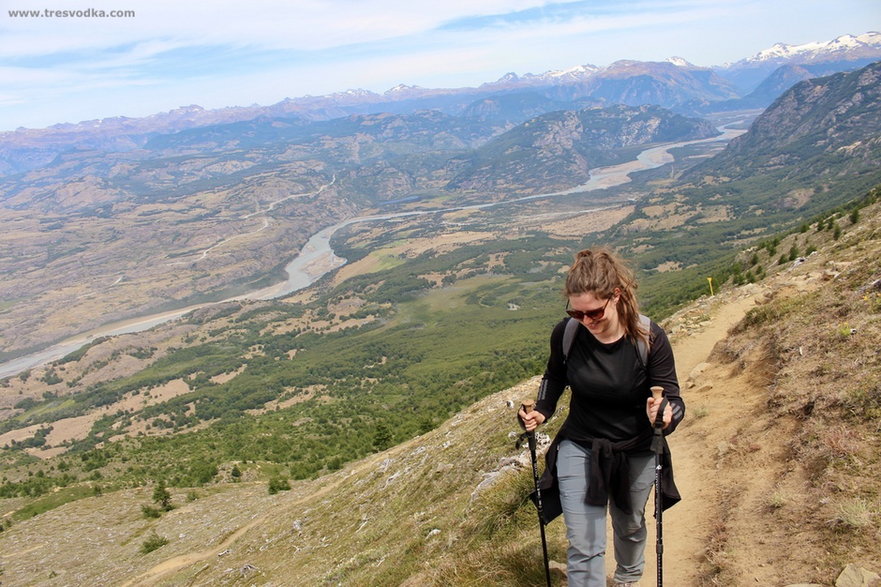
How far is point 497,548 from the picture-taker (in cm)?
721

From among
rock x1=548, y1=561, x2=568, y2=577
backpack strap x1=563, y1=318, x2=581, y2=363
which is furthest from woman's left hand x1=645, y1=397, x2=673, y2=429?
rock x1=548, y1=561, x2=568, y2=577

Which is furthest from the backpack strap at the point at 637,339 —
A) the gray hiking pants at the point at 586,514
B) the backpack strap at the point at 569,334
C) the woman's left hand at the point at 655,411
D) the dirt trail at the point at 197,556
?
the dirt trail at the point at 197,556

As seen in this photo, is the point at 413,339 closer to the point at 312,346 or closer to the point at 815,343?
the point at 312,346

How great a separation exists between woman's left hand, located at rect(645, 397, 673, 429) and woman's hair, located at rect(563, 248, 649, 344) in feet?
1.82

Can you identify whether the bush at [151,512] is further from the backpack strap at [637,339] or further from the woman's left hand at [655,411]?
the woman's left hand at [655,411]

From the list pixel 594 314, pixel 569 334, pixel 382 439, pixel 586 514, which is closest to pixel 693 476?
pixel 586 514

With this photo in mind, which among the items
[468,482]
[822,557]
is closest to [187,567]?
[468,482]

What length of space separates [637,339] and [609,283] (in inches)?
22.4

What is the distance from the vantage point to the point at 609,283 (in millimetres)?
4664

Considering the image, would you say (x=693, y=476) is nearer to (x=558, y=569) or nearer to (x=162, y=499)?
(x=558, y=569)

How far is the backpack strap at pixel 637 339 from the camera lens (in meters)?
4.59

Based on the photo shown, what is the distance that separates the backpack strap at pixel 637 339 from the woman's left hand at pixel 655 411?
1.05 ft

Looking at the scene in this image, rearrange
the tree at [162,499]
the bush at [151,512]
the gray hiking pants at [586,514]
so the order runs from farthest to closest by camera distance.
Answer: the tree at [162,499], the bush at [151,512], the gray hiking pants at [586,514]

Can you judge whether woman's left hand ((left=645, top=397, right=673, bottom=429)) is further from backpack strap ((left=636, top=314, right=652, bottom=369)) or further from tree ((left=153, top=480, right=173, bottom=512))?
tree ((left=153, top=480, right=173, bottom=512))
